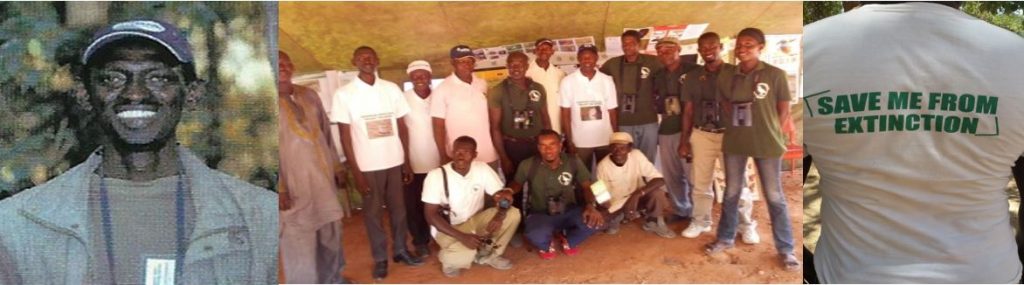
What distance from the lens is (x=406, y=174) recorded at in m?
2.21

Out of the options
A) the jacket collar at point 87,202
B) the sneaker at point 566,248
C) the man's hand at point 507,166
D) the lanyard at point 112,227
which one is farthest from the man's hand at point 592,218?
the lanyard at point 112,227

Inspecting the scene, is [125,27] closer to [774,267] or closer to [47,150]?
[47,150]

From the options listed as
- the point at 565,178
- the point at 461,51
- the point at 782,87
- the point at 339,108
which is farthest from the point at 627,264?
the point at 339,108

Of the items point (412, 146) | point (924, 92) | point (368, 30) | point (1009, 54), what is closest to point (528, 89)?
point (412, 146)

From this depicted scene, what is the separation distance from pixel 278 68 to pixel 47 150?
911 mm

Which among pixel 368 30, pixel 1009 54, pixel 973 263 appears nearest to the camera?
pixel 1009 54

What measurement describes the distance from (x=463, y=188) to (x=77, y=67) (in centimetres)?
146

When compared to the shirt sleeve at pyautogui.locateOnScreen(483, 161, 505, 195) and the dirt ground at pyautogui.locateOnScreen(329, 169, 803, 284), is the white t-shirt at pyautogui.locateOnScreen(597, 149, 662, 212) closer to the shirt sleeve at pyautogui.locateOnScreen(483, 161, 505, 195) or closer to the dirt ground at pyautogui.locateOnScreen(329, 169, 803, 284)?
the dirt ground at pyautogui.locateOnScreen(329, 169, 803, 284)

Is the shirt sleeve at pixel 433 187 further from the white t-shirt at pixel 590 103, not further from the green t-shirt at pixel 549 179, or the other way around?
the white t-shirt at pixel 590 103

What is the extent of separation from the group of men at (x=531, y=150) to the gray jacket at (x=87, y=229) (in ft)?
0.73

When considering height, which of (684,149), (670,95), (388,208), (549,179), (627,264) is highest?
(670,95)

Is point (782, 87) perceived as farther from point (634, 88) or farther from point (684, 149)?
point (634, 88)

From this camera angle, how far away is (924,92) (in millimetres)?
1540

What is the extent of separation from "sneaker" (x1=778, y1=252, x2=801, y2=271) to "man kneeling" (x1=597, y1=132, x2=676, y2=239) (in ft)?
1.29
